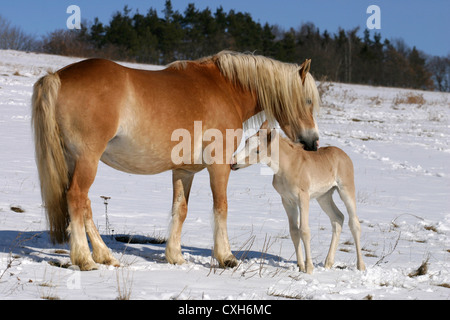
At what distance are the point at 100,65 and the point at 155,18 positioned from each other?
4987 cm

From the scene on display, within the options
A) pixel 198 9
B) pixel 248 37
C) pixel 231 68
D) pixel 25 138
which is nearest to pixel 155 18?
pixel 198 9

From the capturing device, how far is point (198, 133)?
5293 mm

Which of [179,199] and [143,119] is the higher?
[143,119]

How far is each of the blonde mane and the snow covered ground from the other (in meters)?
1.56

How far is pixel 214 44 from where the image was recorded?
5188cm

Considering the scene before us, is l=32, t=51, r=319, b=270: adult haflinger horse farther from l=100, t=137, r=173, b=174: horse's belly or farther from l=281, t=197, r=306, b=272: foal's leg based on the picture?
l=281, t=197, r=306, b=272: foal's leg

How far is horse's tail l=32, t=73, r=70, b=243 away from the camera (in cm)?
466

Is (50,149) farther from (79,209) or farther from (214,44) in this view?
(214,44)

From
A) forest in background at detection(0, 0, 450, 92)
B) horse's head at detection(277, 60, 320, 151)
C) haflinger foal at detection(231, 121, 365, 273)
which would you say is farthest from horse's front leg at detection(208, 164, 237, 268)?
forest in background at detection(0, 0, 450, 92)

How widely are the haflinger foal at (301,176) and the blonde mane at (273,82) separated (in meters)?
0.36

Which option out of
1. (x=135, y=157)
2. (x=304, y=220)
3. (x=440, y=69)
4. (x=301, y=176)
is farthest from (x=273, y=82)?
(x=440, y=69)

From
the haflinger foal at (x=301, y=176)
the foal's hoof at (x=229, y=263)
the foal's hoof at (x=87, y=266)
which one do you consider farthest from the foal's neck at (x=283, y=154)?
the foal's hoof at (x=87, y=266)

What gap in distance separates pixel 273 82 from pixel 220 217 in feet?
5.40

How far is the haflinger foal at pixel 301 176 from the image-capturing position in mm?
5781
